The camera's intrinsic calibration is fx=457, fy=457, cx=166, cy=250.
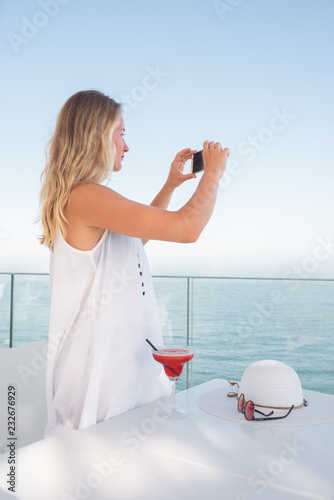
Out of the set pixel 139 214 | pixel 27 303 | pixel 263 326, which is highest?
pixel 139 214

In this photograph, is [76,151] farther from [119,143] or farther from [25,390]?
[25,390]

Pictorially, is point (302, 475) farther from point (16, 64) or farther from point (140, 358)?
point (16, 64)

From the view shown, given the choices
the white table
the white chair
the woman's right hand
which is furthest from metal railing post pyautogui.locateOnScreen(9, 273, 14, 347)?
the white table

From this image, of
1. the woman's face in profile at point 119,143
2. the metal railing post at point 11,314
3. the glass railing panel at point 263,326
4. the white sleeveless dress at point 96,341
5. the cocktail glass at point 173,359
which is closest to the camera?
the cocktail glass at point 173,359

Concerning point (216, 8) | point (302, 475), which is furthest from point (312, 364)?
point (302, 475)

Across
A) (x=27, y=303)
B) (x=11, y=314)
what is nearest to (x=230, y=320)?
(x=27, y=303)

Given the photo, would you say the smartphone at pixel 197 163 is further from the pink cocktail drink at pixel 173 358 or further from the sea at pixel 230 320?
the sea at pixel 230 320

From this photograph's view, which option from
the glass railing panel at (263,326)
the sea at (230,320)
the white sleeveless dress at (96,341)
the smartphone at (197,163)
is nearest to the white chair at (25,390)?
the white sleeveless dress at (96,341)

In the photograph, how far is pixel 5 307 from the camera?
4.48m

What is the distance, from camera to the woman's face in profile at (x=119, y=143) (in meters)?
1.61

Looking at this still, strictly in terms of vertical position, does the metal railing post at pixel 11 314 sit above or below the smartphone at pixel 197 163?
below

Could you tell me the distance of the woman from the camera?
1386mm

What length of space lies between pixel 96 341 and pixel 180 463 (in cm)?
55

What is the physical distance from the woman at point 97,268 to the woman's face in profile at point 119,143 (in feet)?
0.16
